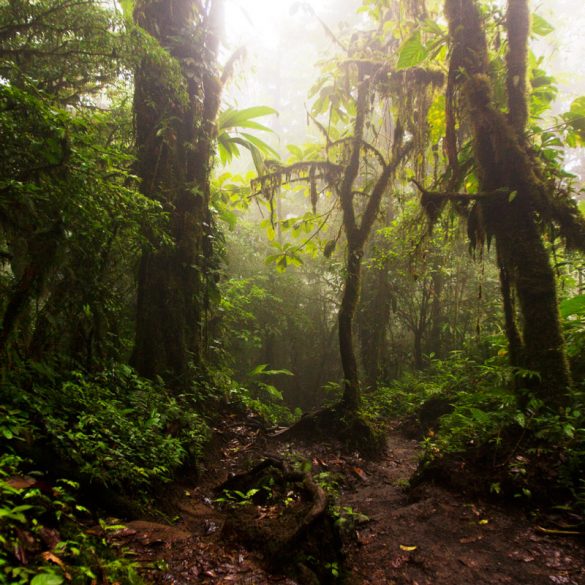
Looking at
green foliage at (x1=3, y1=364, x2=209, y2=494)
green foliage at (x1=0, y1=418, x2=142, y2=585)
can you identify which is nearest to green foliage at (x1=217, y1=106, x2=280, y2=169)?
green foliage at (x1=3, y1=364, x2=209, y2=494)

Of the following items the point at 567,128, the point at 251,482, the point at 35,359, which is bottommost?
the point at 251,482

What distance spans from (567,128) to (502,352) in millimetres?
2941

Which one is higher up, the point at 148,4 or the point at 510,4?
the point at 148,4

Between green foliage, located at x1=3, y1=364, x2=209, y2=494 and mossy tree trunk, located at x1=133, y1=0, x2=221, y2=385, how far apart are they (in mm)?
1368

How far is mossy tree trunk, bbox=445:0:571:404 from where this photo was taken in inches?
155

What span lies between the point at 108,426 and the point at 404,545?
2854mm

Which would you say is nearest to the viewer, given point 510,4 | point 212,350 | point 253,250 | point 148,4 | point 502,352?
point 510,4

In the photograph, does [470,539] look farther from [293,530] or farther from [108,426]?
[108,426]

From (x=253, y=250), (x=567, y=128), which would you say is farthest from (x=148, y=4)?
(x=253, y=250)

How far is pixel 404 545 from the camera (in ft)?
10.8

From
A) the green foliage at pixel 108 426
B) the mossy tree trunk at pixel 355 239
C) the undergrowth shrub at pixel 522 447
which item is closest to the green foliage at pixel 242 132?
the mossy tree trunk at pixel 355 239

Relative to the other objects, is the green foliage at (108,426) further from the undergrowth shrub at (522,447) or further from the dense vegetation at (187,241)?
the undergrowth shrub at (522,447)

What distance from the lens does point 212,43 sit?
7.24 meters

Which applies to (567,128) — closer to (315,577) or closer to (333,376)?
(315,577)
